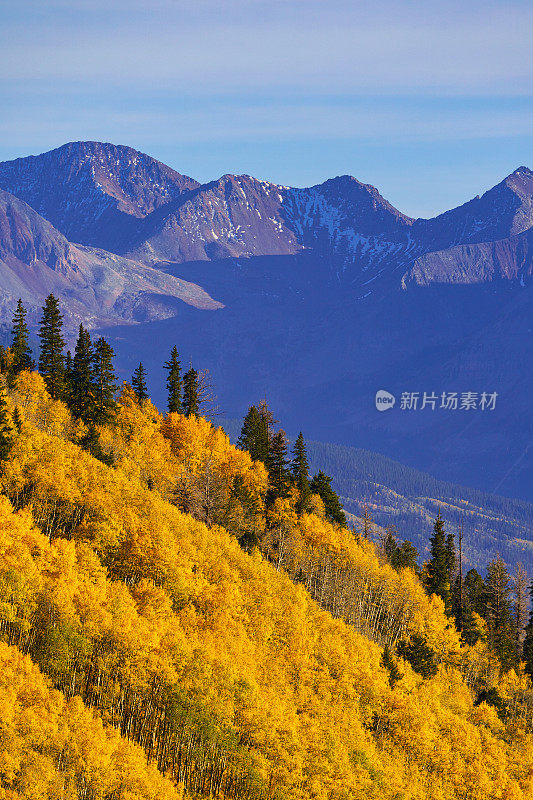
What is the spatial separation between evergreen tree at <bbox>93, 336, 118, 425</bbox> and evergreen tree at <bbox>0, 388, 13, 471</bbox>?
21.9m

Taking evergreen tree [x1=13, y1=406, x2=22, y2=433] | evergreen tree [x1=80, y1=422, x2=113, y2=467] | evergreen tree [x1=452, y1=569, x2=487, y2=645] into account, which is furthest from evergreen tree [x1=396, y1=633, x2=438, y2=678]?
evergreen tree [x1=13, y1=406, x2=22, y2=433]

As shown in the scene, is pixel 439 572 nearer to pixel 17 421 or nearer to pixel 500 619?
pixel 500 619

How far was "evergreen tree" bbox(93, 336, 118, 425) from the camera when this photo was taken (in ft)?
445

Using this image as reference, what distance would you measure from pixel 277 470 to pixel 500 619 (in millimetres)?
43422

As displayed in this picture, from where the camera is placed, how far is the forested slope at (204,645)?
8231cm

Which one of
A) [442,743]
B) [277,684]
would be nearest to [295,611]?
[277,684]

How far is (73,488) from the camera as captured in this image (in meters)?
108

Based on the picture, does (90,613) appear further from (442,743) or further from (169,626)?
(442,743)

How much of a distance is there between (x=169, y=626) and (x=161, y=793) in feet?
58.6

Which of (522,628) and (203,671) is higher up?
(203,671)

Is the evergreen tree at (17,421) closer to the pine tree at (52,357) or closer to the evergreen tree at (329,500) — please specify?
the pine tree at (52,357)

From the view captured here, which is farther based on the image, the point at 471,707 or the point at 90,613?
the point at 471,707

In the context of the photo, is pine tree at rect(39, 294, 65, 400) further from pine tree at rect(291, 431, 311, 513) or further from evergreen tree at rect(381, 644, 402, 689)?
evergreen tree at rect(381, 644, 402, 689)

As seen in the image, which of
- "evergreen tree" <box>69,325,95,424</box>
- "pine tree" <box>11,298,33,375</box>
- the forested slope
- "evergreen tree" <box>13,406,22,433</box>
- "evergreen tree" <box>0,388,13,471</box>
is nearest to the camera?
the forested slope
